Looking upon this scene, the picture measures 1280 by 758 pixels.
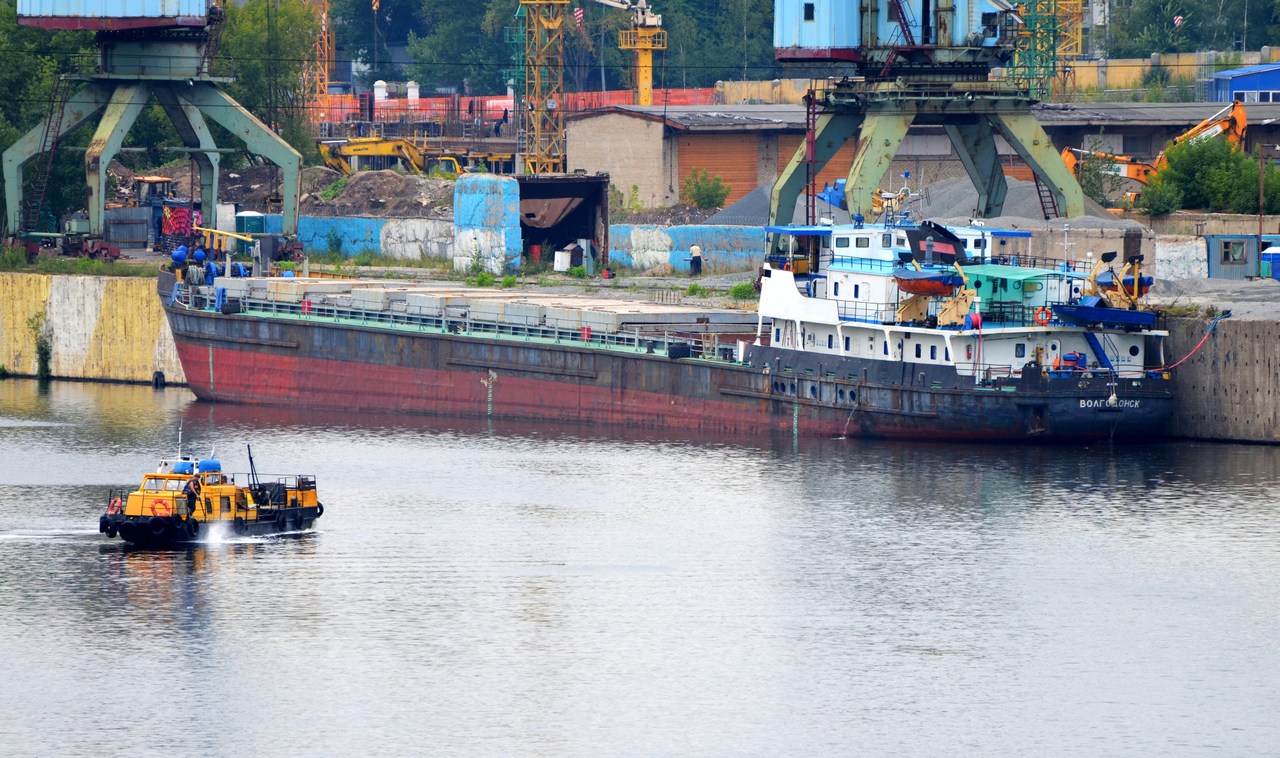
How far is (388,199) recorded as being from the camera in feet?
317

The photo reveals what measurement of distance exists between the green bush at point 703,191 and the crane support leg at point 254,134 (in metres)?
18.6

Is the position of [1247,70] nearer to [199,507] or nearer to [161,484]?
[199,507]

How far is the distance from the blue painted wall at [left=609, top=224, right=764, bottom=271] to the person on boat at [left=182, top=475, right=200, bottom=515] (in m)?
37.5

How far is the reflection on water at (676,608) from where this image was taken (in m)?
35.2

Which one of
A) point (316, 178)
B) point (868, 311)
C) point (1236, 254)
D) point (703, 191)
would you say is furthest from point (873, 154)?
point (316, 178)

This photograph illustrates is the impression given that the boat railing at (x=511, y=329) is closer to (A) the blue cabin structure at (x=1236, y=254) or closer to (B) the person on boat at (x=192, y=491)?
(A) the blue cabin structure at (x=1236, y=254)

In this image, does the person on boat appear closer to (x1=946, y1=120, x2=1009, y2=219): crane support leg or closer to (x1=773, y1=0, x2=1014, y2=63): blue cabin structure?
(x1=773, y1=0, x2=1014, y2=63): blue cabin structure

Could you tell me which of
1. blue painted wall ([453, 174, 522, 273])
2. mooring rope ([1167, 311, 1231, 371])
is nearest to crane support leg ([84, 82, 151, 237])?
blue painted wall ([453, 174, 522, 273])

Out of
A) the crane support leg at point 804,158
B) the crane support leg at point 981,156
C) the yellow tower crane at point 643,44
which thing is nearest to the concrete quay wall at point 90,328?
the crane support leg at point 804,158

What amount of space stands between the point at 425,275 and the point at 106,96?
1456 cm

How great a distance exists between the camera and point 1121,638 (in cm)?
3950

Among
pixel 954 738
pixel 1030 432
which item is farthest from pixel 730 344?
pixel 954 738

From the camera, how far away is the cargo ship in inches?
2185

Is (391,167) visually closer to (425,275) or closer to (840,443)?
(425,275)
